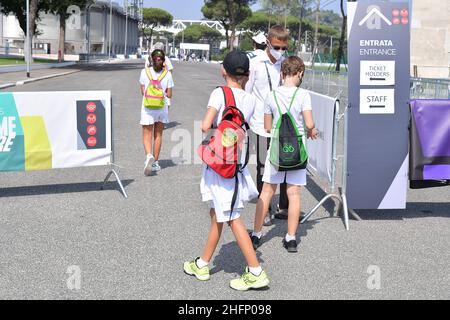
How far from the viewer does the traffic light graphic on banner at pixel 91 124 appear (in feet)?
24.0

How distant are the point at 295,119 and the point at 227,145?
4.04ft

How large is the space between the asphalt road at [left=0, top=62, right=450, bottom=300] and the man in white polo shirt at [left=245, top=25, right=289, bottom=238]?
2.90ft

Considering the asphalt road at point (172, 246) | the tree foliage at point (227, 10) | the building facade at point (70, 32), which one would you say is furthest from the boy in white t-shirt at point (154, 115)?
the tree foliage at point (227, 10)

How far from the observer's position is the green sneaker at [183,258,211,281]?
15.1ft

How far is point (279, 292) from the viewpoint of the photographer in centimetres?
441

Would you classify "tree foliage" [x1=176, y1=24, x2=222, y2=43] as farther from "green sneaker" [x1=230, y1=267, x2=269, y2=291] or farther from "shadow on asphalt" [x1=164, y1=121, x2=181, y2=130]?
"green sneaker" [x1=230, y1=267, x2=269, y2=291]

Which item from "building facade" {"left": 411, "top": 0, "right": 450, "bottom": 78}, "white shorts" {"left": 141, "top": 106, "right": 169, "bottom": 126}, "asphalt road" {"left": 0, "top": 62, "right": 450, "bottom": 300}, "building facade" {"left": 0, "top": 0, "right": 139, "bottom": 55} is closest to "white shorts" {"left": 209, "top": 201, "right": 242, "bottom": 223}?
"asphalt road" {"left": 0, "top": 62, "right": 450, "bottom": 300}

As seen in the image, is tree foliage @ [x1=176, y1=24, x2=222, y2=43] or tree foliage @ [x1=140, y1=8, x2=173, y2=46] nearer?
tree foliage @ [x1=140, y1=8, x2=173, y2=46]

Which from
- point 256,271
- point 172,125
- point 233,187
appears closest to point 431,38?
point 172,125

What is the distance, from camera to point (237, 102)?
444 centimetres

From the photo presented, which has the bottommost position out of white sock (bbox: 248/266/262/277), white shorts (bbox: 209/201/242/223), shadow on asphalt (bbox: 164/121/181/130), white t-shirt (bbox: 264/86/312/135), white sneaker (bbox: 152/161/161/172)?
white sock (bbox: 248/266/262/277)

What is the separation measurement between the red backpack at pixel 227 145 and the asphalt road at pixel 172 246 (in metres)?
0.92
